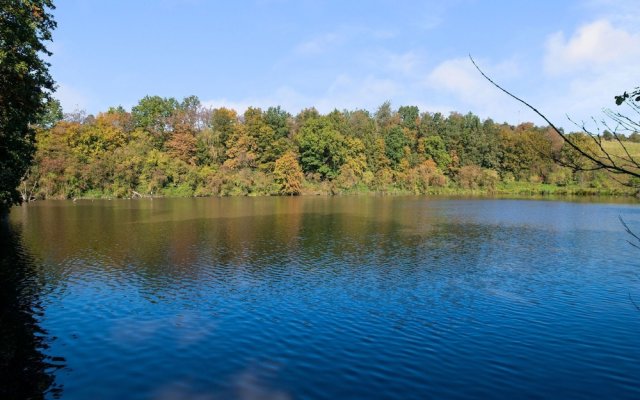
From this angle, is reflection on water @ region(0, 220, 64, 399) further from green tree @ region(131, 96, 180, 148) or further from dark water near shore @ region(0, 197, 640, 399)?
green tree @ region(131, 96, 180, 148)

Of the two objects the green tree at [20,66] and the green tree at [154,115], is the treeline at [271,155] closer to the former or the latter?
the green tree at [154,115]

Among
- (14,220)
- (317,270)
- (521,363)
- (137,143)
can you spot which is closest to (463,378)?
(521,363)

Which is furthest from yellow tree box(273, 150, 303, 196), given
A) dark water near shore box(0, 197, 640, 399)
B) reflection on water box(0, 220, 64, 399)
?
reflection on water box(0, 220, 64, 399)

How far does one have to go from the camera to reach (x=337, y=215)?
186ft

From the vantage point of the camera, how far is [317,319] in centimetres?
1712

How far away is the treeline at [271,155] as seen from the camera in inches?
3580

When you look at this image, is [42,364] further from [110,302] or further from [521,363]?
[521,363]

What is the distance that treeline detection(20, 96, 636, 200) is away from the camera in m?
90.9

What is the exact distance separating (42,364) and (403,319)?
12018mm

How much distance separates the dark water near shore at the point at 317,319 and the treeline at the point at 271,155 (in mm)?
61257

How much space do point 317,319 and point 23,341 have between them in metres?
9.95

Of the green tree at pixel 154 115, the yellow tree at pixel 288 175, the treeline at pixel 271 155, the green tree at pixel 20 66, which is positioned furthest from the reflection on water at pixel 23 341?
the green tree at pixel 154 115

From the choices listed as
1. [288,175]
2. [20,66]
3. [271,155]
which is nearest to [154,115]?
[271,155]

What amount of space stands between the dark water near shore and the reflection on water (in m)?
0.07
